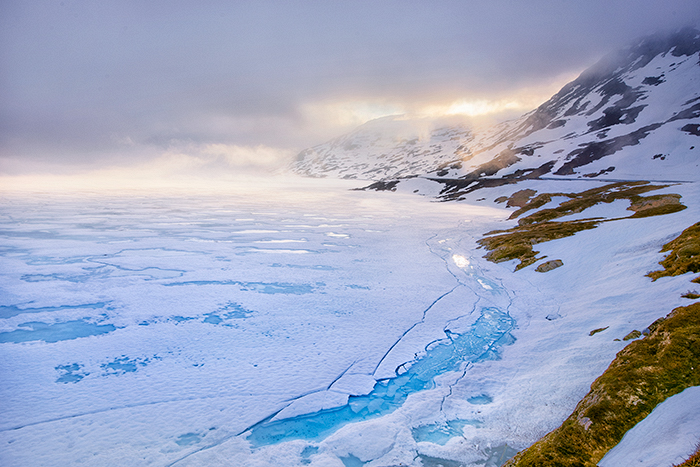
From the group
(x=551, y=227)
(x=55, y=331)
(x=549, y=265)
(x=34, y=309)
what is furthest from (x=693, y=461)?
(x=551, y=227)

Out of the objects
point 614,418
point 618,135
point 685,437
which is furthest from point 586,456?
point 618,135

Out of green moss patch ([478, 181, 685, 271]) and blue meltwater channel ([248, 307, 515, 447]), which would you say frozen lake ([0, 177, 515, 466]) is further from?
green moss patch ([478, 181, 685, 271])

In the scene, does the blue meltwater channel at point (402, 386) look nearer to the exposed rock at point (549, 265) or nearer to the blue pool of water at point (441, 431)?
the blue pool of water at point (441, 431)

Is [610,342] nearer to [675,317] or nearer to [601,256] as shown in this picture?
[675,317]

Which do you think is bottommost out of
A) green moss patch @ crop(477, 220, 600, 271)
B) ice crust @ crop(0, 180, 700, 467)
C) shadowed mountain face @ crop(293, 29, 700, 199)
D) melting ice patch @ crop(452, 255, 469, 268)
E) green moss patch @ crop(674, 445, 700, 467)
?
ice crust @ crop(0, 180, 700, 467)

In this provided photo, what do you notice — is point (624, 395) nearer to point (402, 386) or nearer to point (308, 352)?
point (402, 386)

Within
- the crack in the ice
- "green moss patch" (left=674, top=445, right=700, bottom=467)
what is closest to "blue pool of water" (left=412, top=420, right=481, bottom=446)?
the crack in the ice
